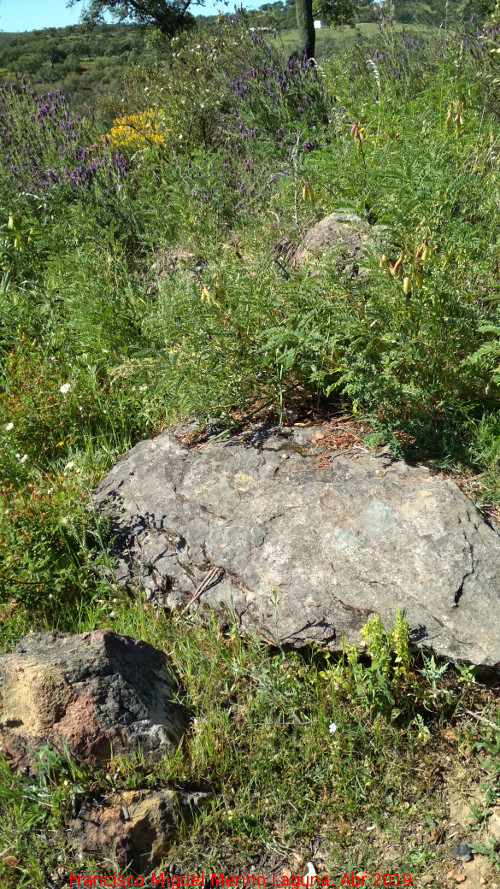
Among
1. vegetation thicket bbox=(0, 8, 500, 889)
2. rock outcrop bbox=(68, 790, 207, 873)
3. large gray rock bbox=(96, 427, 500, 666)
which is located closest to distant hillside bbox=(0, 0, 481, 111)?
vegetation thicket bbox=(0, 8, 500, 889)

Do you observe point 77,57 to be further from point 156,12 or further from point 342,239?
point 342,239

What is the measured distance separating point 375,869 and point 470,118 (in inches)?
181

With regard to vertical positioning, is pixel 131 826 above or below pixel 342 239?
below

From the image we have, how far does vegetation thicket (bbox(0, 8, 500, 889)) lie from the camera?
2143 mm

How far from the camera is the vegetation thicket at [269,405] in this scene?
2.14 m

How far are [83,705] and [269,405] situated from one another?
1.81 m

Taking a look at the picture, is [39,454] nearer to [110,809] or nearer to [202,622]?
[202,622]

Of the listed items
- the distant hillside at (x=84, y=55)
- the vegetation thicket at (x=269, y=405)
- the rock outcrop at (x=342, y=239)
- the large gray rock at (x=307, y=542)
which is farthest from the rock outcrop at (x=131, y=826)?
the distant hillside at (x=84, y=55)

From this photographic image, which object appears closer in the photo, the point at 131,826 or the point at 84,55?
the point at 131,826

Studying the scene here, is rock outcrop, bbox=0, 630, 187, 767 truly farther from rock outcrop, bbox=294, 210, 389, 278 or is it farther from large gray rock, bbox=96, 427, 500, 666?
rock outcrop, bbox=294, 210, 389, 278

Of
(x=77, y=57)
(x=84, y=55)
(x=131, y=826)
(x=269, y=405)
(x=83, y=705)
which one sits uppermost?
(x=84, y=55)

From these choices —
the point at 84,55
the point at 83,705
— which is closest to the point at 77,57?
the point at 84,55

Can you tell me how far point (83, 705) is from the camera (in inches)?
86.9

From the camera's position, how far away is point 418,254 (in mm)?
2912
